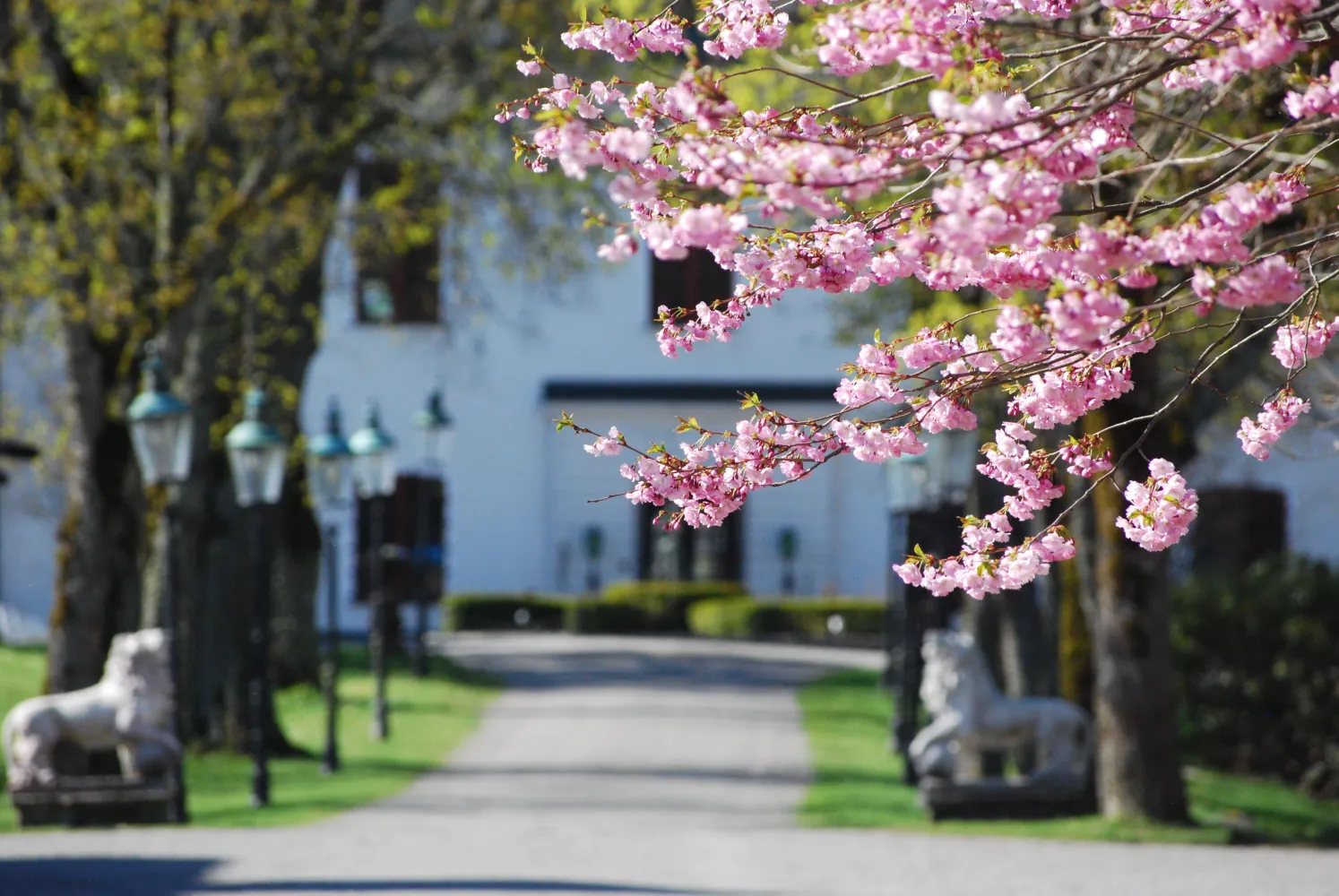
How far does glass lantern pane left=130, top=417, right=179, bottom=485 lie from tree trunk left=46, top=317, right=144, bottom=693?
65.2 inches

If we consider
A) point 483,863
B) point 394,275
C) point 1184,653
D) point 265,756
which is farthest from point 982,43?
point 394,275

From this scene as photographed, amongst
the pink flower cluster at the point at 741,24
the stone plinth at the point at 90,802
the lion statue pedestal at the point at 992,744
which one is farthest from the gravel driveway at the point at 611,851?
the pink flower cluster at the point at 741,24

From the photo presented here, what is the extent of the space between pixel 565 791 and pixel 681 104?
36.4ft

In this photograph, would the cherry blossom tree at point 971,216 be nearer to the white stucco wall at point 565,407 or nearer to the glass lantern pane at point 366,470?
the glass lantern pane at point 366,470

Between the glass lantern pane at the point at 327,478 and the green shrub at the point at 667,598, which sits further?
the green shrub at the point at 667,598

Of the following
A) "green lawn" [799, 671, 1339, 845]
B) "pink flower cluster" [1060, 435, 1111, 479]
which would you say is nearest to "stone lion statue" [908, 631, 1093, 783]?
"green lawn" [799, 671, 1339, 845]

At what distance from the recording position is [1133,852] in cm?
1130

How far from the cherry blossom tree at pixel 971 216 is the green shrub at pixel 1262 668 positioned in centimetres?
919

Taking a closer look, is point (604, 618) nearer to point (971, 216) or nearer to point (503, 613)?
point (503, 613)

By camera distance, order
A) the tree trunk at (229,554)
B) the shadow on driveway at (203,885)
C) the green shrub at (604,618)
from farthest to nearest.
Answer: the green shrub at (604,618) < the tree trunk at (229,554) < the shadow on driveway at (203,885)

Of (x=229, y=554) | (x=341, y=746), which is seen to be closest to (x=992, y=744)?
(x=341, y=746)

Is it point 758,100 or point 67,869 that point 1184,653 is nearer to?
point 758,100

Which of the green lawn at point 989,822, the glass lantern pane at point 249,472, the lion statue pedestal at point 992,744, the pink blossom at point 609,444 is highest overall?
the glass lantern pane at point 249,472

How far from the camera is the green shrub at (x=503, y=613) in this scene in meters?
32.0
